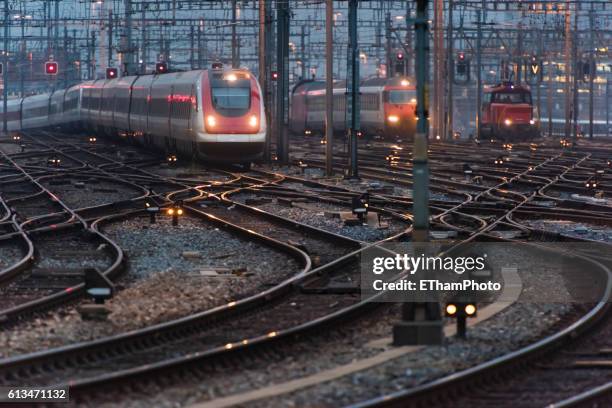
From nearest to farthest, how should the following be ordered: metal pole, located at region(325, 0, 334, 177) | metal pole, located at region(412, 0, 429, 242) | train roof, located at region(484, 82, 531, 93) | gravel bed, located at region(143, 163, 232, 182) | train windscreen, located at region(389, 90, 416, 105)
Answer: metal pole, located at region(412, 0, 429, 242)
metal pole, located at region(325, 0, 334, 177)
gravel bed, located at region(143, 163, 232, 182)
train windscreen, located at region(389, 90, 416, 105)
train roof, located at region(484, 82, 531, 93)

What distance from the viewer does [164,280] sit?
1453 cm

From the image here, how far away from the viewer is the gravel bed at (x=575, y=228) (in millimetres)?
19270

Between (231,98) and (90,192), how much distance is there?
706 centimetres

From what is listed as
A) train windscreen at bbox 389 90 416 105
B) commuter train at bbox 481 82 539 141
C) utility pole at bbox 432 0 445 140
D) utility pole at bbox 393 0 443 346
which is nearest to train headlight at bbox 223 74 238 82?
utility pole at bbox 432 0 445 140

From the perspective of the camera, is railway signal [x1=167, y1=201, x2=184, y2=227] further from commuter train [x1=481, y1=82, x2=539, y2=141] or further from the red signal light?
the red signal light

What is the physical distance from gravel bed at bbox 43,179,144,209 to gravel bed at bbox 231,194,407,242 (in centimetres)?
241

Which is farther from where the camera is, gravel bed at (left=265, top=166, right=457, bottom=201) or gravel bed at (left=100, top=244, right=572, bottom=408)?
gravel bed at (left=265, top=166, right=457, bottom=201)

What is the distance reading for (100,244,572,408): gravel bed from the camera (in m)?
8.75

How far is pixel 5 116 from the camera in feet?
253

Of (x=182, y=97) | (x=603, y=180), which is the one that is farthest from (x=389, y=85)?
(x=603, y=180)

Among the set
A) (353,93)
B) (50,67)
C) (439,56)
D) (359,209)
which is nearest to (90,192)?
(353,93)

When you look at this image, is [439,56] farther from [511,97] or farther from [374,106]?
[511,97]

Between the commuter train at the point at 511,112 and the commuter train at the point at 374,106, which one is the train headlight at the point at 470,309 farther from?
the commuter train at the point at 511,112

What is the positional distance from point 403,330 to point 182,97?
26.1 m
